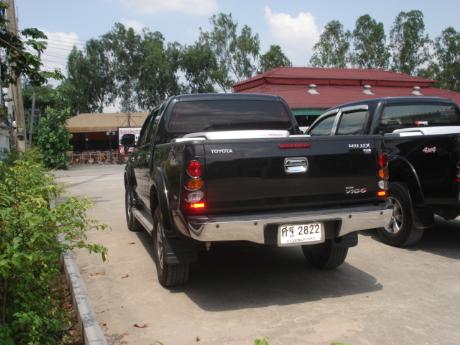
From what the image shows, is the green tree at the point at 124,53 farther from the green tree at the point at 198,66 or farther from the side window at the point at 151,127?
the side window at the point at 151,127

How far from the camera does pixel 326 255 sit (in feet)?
18.5

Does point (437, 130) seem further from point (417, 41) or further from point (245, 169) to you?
point (417, 41)

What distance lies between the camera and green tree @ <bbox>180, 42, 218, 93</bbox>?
56344mm

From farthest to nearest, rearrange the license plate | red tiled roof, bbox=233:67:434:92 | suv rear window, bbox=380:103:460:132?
red tiled roof, bbox=233:67:434:92 < suv rear window, bbox=380:103:460:132 < the license plate

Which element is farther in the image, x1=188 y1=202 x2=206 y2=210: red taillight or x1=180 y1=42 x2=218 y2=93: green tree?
x1=180 y1=42 x2=218 y2=93: green tree

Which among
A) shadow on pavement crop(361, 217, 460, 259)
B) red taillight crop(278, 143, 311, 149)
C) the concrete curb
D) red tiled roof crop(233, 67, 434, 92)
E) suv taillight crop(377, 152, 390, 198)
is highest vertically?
red tiled roof crop(233, 67, 434, 92)

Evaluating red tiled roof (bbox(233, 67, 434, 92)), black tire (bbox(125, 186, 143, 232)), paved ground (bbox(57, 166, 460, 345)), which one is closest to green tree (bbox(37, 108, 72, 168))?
red tiled roof (bbox(233, 67, 434, 92))

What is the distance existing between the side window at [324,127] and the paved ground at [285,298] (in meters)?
1.96

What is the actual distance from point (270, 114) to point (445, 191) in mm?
2287

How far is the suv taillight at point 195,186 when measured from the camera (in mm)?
4234

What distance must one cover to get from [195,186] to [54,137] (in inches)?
1099

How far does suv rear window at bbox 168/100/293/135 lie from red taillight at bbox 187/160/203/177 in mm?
1733

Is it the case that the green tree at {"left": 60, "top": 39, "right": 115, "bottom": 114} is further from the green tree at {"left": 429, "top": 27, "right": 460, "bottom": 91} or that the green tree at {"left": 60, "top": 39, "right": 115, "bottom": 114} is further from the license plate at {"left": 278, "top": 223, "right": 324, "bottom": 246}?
the license plate at {"left": 278, "top": 223, "right": 324, "bottom": 246}

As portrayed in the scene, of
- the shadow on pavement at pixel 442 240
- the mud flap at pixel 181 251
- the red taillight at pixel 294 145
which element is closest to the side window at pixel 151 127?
the mud flap at pixel 181 251
